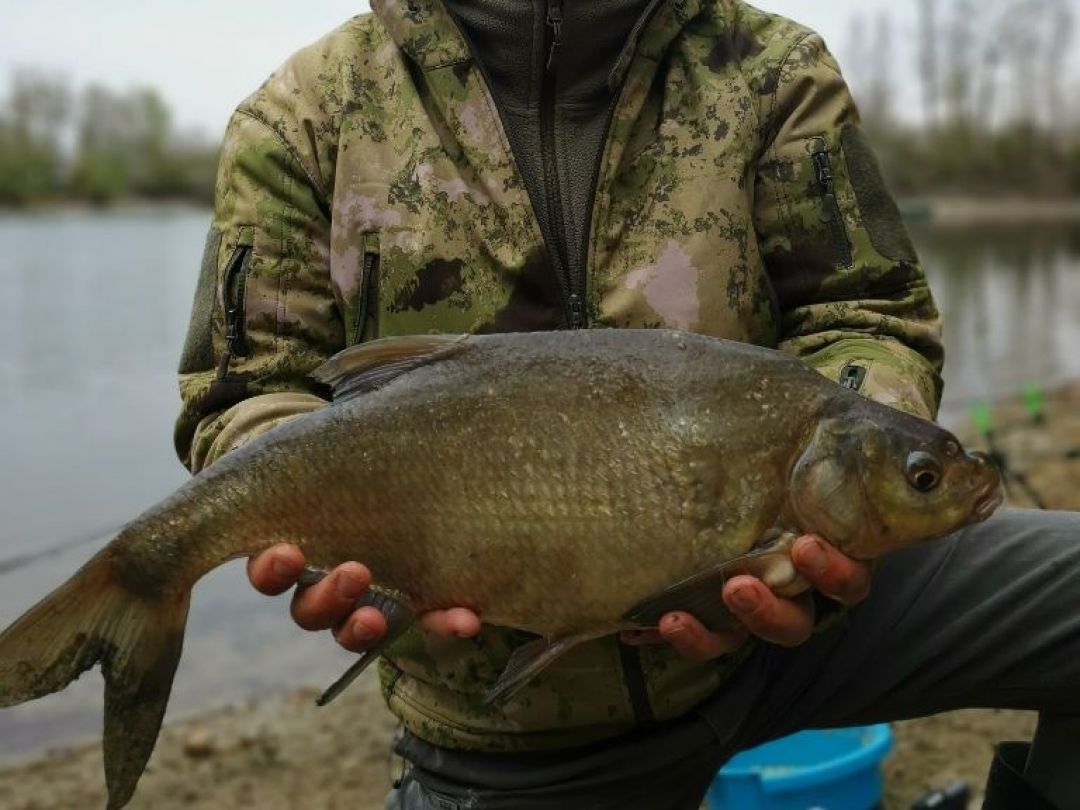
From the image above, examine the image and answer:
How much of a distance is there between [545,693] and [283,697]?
109 inches

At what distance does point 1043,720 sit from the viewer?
2523 mm

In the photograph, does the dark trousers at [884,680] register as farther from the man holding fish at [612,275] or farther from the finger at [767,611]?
the finger at [767,611]

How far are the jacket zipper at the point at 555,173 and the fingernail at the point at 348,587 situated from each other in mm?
730

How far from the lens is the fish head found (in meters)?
1.91

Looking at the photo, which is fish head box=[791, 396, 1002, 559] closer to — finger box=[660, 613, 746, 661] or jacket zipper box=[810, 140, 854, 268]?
finger box=[660, 613, 746, 661]

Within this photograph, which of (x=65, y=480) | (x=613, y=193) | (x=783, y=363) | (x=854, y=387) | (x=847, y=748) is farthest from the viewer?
(x=65, y=480)

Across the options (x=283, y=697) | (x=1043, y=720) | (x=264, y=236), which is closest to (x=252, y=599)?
(x=283, y=697)

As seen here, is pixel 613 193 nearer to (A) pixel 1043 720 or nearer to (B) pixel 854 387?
(B) pixel 854 387

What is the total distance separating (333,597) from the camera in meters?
1.98

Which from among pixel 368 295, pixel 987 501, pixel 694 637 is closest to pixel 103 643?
pixel 368 295

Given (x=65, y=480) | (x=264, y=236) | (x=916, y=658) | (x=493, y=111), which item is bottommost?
(x=65, y=480)

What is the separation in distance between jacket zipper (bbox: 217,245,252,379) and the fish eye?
1.31 m

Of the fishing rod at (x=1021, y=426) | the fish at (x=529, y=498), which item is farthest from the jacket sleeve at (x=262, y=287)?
the fishing rod at (x=1021, y=426)

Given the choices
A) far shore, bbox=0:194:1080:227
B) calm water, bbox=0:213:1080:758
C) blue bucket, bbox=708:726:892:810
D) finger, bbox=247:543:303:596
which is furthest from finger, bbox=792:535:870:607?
far shore, bbox=0:194:1080:227
